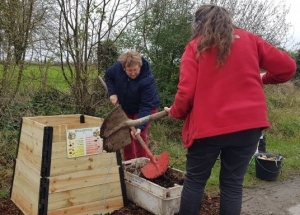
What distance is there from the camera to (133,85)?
4.50 metres

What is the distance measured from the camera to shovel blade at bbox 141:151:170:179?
4.18m

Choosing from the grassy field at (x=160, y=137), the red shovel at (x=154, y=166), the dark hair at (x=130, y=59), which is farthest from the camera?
the grassy field at (x=160, y=137)

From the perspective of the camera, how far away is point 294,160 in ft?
21.4

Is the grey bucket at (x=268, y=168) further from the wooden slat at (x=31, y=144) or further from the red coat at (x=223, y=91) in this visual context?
the wooden slat at (x=31, y=144)

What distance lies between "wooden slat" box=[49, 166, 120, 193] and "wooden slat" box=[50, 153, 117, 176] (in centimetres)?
4

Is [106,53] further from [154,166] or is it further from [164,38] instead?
[154,166]

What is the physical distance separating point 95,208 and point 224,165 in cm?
149

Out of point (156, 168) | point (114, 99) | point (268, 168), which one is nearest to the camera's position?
point (156, 168)

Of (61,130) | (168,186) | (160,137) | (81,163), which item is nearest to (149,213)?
(168,186)

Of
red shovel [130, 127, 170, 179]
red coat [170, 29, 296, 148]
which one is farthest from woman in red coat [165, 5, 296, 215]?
red shovel [130, 127, 170, 179]

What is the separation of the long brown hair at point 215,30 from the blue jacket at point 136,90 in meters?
1.63

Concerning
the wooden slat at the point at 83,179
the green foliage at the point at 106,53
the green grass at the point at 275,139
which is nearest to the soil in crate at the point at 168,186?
the wooden slat at the point at 83,179

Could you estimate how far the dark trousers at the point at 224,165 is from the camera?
2.87 m

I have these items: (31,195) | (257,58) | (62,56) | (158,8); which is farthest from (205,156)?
(158,8)
